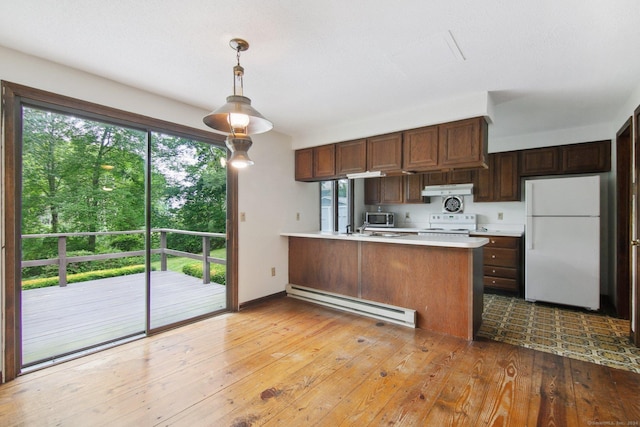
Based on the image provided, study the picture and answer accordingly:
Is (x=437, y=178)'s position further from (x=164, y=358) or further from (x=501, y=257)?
(x=164, y=358)

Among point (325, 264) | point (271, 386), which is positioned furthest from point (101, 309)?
point (325, 264)

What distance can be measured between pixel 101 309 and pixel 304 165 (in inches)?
120

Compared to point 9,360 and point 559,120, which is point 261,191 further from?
point 559,120

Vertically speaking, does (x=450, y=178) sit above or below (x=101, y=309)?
above

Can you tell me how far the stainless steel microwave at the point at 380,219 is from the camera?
5.63 meters

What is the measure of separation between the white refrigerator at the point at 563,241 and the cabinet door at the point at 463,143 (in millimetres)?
1596

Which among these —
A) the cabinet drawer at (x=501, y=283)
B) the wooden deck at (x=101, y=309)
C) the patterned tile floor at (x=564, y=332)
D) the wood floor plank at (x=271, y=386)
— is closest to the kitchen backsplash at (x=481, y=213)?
→ the cabinet drawer at (x=501, y=283)

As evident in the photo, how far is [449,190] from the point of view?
4.96 m

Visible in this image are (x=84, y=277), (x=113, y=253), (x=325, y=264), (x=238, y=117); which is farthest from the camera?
(x=325, y=264)

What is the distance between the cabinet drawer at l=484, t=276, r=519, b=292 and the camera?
164 inches

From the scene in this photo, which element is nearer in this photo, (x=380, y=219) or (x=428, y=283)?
(x=428, y=283)

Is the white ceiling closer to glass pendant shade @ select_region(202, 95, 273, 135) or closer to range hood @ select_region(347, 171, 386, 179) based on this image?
glass pendant shade @ select_region(202, 95, 273, 135)

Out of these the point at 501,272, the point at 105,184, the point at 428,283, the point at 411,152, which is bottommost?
the point at 501,272

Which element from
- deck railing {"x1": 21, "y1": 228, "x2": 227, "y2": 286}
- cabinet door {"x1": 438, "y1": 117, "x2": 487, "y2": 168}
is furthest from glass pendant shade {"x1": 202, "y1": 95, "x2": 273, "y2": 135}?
cabinet door {"x1": 438, "y1": 117, "x2": 487, "y2": 168}
